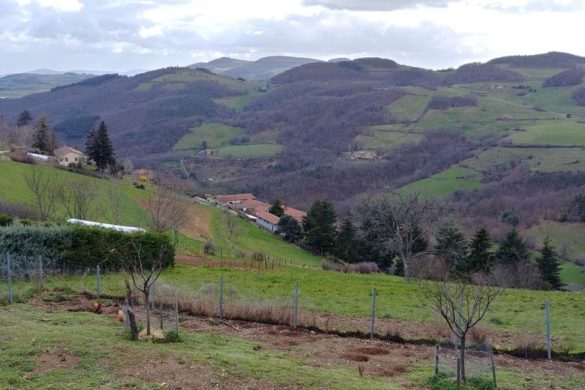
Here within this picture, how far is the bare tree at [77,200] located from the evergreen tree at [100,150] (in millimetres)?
16970

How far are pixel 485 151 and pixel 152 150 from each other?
291 feet

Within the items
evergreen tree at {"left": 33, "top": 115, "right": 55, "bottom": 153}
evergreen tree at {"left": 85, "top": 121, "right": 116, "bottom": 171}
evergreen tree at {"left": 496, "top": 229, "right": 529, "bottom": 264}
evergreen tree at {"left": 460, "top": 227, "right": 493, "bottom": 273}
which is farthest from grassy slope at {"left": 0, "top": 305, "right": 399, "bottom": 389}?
evergreen tree at {"left": 33, "top": 115, "right": 55, "bottom": 153}

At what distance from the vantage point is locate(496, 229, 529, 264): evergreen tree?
45.4 metres

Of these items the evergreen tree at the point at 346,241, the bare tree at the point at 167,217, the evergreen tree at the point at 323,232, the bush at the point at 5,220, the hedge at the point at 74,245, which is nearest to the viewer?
the hedge at the point at 74,245

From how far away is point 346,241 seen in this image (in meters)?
54.6

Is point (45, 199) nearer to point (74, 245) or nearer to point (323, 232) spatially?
point (74, 245)

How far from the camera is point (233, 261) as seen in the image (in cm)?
3394

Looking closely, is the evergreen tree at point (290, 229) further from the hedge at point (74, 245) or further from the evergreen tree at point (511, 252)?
the hedge at point (74, 245)

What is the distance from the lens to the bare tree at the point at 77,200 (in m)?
41.2

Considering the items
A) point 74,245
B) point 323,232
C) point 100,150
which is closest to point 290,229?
point 323,232

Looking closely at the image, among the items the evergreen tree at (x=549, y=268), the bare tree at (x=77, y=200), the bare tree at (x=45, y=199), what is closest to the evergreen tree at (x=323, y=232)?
the evergreen tree at (x=549, y=268)

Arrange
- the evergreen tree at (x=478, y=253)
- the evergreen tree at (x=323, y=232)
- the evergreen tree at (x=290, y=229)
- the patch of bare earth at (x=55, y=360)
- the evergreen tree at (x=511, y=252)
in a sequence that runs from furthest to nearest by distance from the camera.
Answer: the evergreen tree at (x=290, y=229), the evergreen tree at (x=323, y=232), the evergreen tree at (x=511, y=252), the evergreen tree at (x=478, y=253), the patch of bare earth at (x=55, y=360)

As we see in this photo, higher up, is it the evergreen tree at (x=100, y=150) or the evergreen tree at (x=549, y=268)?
the evergreen tree at (x=100, y=150)

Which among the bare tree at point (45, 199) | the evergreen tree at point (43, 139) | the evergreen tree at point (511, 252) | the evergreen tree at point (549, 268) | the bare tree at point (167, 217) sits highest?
the evergreen tree at point (43, 139)
